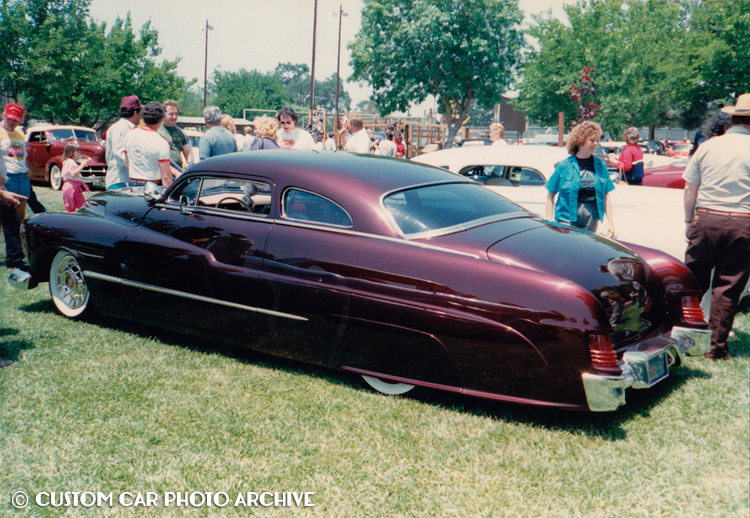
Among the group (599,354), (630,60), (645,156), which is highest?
(630,60)

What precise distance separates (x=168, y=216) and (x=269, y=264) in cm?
115

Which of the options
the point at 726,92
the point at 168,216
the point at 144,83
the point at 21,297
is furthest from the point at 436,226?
the point at 726,92

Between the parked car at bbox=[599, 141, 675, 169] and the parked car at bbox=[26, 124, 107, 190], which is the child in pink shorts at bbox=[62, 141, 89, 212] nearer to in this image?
the parked car at bbox=[26, 124, 107, 190]

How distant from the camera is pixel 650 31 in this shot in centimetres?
3975

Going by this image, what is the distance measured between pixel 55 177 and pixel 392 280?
47.8ft

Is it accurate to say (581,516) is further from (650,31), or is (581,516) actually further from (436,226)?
(650,31)

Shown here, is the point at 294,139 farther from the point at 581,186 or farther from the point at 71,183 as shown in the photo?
the point at 581,186

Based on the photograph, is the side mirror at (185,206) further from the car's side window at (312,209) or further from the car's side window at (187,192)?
the car's side window at (312,209)

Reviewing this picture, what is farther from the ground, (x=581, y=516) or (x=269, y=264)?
(x=269, y=264)

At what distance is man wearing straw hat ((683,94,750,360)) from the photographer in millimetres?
4305

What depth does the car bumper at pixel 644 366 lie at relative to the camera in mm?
3035

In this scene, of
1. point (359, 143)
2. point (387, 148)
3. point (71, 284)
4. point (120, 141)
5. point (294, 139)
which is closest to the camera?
point (71, 284)

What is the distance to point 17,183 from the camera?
23.2ft

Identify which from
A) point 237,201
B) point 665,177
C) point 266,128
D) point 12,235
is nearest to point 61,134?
point 12,235
